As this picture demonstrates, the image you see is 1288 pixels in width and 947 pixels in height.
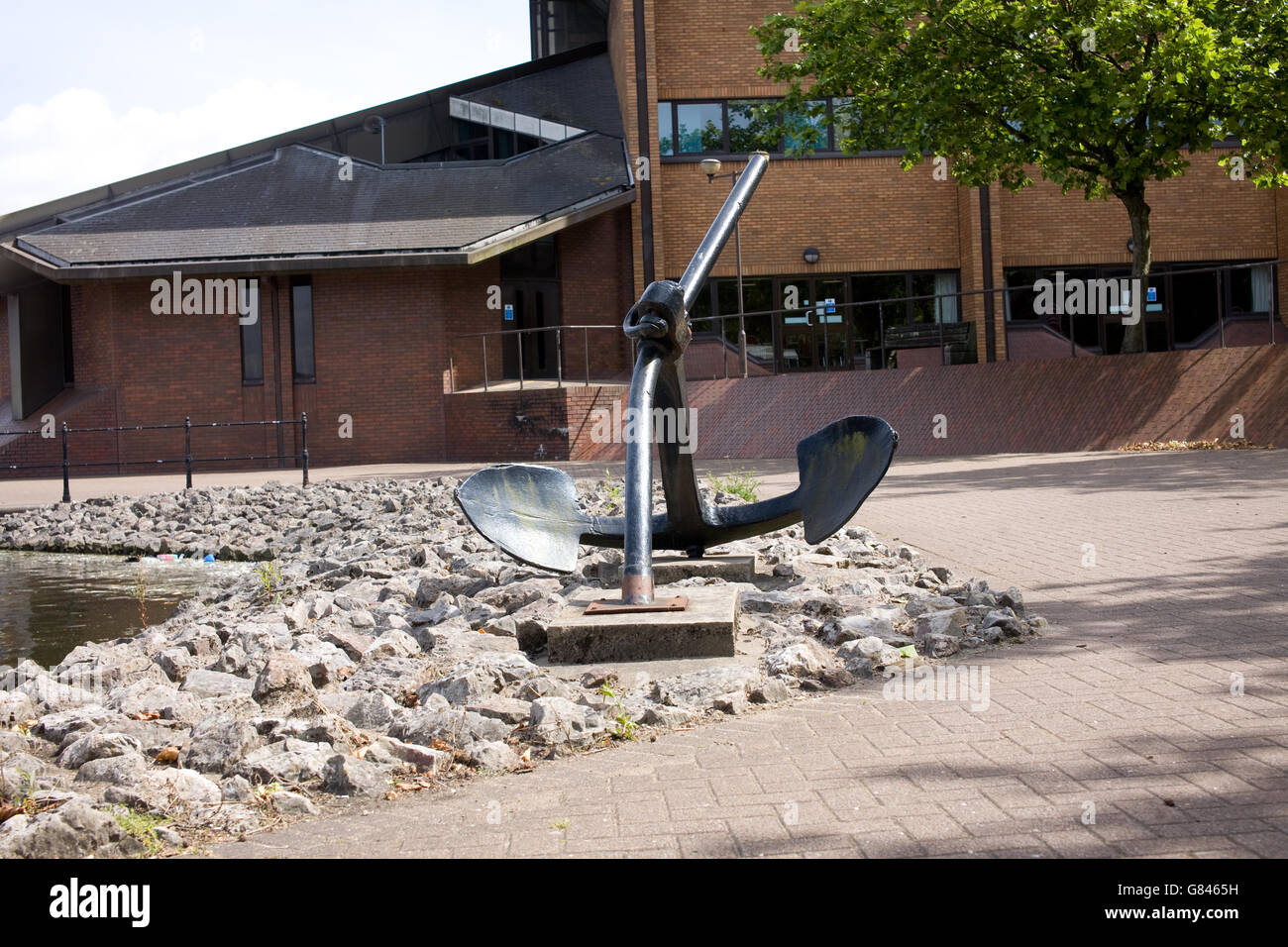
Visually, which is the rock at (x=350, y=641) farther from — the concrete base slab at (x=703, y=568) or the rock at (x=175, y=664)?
the concrete base slab at (x=703, y=568)

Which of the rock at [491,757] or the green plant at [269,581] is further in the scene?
the green plant at [269,581]

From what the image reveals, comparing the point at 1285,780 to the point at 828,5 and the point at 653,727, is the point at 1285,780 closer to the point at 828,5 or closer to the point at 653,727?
the point at 653,727

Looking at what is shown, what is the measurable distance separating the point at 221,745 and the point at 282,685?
0.87m

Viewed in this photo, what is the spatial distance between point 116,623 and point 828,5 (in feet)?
49.0

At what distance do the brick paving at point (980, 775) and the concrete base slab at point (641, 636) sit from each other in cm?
72

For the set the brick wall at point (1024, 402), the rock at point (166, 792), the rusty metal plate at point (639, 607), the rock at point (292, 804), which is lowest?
the rock at point (292, 804)

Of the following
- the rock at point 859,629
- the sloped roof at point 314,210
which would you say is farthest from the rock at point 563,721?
the sloped roof at point 314,210

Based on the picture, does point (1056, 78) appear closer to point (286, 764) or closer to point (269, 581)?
point (269, 581)

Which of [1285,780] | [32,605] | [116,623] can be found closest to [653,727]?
[1285,780]

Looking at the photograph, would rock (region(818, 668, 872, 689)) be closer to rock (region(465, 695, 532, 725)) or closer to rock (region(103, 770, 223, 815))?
rock (region(465, 695, 532, 725))

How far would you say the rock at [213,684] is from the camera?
518 centimetres

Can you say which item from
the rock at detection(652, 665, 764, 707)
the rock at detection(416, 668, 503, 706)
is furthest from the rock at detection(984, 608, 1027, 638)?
the rock at detection(416, 668, 503, 706)

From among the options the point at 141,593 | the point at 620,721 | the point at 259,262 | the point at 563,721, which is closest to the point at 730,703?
the point at 620,721

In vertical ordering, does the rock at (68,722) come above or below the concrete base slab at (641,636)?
below
